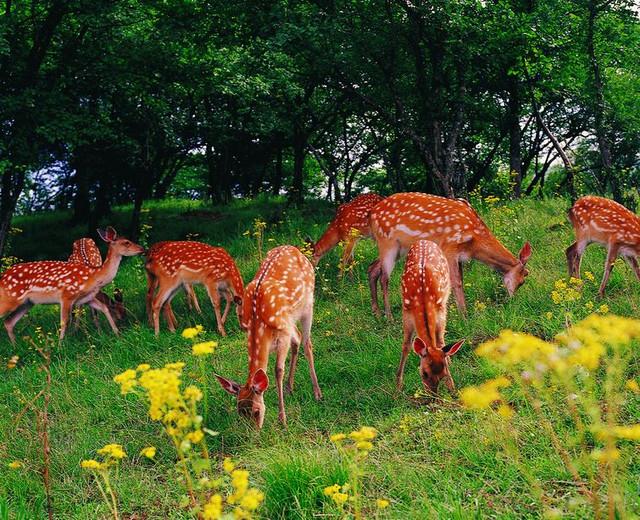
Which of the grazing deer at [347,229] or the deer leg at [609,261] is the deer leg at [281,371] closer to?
the deer leg at [609,261]

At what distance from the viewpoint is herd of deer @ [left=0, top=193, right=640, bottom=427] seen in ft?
17.9

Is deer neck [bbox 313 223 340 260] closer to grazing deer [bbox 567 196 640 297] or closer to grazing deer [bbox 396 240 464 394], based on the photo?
grazing deer [bbox 567 196 640 297]

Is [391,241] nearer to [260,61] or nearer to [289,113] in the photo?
[260,61]

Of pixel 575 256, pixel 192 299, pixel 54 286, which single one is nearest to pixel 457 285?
pixel 575 256

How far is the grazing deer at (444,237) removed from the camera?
24.2 feet

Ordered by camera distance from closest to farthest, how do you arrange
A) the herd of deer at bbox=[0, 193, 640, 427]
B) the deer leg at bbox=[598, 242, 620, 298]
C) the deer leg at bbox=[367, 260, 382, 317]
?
the herd of deer at bbox=[0, 193, 640, 427]
the deer leg at bbox=[598, 242, 620, 298]
the deer leg at bbox=[367, 260, 382, 317]

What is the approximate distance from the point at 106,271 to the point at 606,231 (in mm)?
6197

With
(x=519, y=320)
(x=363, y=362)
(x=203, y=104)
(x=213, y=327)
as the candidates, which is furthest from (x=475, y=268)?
(x=203, y=104)

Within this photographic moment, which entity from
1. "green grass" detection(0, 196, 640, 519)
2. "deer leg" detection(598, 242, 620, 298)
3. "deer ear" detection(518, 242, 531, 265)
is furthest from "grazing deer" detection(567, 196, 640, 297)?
"deer ear" detection(518, 242, 531, 265)

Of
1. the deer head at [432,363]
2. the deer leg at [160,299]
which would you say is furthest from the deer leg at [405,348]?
the deer leg at [160,299]

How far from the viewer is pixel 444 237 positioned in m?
7.54

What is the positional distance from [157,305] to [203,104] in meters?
8.66

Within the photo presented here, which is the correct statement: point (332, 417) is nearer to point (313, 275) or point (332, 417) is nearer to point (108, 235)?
point (313, 275)

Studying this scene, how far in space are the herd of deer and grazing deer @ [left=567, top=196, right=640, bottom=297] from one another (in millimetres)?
12
